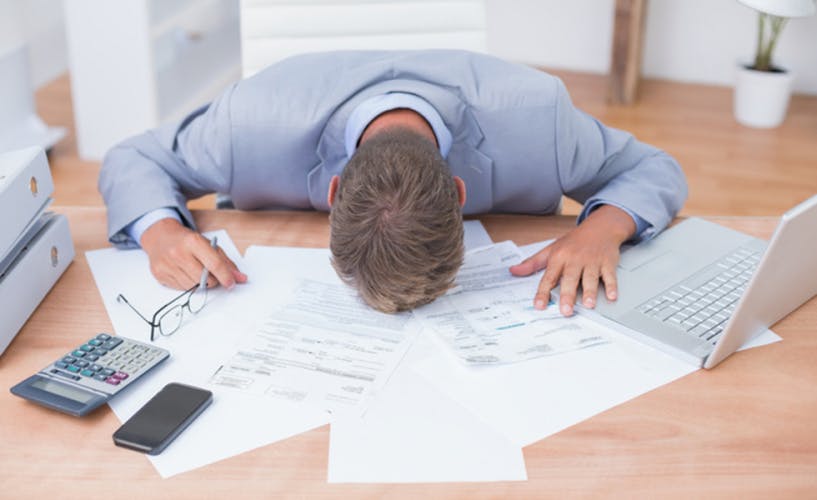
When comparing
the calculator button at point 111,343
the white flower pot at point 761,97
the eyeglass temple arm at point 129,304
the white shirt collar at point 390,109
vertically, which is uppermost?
the white shirt collar at point 390,109

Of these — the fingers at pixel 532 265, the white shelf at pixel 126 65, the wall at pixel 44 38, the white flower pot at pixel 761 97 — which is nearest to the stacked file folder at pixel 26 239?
the fingers at pixel 532 265

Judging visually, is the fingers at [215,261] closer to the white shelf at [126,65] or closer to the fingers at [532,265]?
the fingers at [532,265]

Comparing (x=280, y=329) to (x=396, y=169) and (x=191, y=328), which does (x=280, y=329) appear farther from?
(x=396, y=169)

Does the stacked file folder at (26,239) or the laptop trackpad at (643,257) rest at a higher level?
the stacked file folder at (26,239)

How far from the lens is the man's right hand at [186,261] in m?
1.08

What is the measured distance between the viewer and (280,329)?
0.99 meters

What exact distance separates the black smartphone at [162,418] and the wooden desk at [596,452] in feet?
0.05

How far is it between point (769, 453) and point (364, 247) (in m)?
0.47

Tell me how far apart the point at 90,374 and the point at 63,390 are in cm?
3

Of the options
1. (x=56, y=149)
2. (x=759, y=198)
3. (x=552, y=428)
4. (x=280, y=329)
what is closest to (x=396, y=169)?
(x=280, y=329)

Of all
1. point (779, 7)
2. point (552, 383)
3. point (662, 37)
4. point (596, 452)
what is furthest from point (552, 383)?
point (662, 37)

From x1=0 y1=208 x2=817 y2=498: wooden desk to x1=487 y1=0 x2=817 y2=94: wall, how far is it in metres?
2.80

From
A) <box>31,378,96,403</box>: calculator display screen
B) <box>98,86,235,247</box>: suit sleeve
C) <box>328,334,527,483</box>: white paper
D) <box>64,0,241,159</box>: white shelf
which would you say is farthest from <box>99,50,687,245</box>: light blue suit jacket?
<box>64,0,241,159</box>: white shelf

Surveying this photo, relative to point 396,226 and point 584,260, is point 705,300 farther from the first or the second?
point 396,226
